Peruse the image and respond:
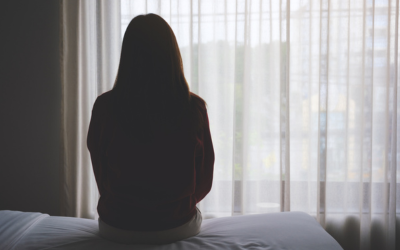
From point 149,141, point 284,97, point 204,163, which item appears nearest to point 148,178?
point 149,141

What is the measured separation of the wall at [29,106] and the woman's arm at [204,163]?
59.8 inches

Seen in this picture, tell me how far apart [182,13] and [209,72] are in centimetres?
45

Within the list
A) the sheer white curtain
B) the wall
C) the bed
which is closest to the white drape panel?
the sheer white curtain

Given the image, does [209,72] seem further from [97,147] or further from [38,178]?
[38,178]

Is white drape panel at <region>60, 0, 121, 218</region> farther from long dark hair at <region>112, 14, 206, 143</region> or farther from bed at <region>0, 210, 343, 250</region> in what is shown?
long dark hair at <region>112, 14, 206, 143</region>

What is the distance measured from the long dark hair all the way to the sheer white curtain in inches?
43.2

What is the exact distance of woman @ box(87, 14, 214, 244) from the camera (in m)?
1.14

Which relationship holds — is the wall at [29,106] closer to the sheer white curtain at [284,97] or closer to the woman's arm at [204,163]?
the sheer white curtain at [284,97]

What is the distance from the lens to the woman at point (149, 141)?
1.14 meters

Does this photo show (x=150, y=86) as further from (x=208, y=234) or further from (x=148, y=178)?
(x=208, y=234)

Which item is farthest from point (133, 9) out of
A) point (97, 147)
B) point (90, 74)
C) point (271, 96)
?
point (97, 147)

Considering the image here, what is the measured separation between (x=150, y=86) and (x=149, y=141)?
0.64 ft

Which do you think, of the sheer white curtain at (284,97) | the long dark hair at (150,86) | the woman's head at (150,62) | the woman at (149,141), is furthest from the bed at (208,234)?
the sheer white curtain at (284,97)

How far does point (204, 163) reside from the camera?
51.6 inches
